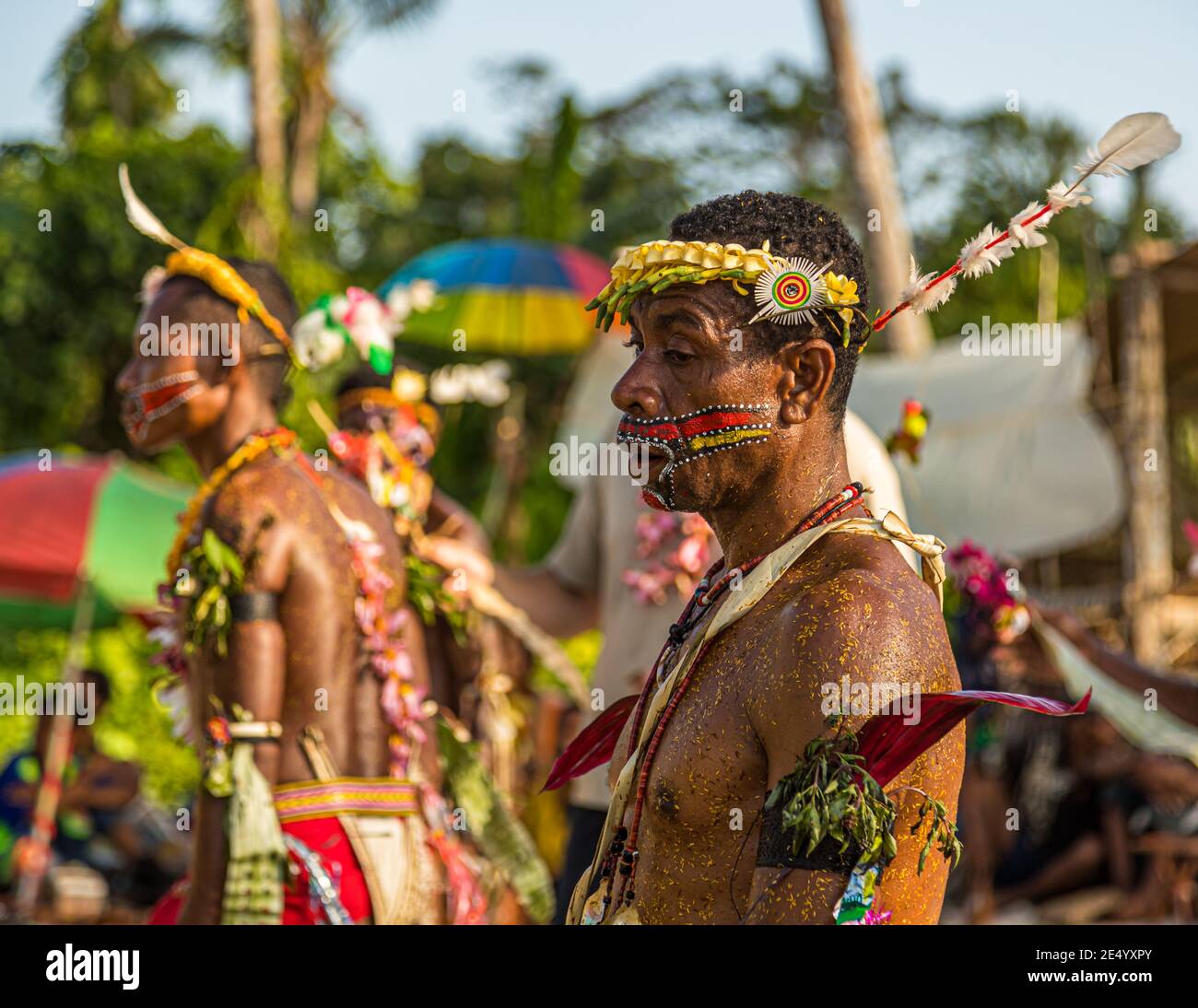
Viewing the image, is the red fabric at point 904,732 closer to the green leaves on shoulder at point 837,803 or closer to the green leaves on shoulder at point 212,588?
the green leaves on shoulder at point 837,803

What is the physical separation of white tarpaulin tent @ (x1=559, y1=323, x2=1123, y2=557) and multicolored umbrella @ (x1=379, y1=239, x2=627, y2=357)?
215 centimetres

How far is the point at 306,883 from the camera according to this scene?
3.62 m

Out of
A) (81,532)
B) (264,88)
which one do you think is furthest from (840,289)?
(264,88)

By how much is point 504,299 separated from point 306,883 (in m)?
8.62

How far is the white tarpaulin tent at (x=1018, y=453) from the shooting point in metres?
9.33

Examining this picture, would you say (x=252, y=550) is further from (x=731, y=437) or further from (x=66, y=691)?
(x=66, y=691)

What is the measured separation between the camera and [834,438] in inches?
95.6

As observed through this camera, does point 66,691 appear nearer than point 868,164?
Yes

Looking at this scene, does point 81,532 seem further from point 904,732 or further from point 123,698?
point 904,732

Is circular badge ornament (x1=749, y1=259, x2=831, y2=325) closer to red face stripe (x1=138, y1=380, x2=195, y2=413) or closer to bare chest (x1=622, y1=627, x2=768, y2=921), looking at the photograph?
bare chest (x1=622, y1=627, x2=768, y2=921)

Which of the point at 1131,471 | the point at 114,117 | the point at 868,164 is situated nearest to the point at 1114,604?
the point at 1131,471

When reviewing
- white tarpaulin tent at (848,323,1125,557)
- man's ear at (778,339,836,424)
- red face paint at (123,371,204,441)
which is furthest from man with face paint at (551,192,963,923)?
white tarpaulin tent at (848,323,1125,557)

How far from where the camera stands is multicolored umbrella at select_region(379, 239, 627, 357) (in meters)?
11.8
